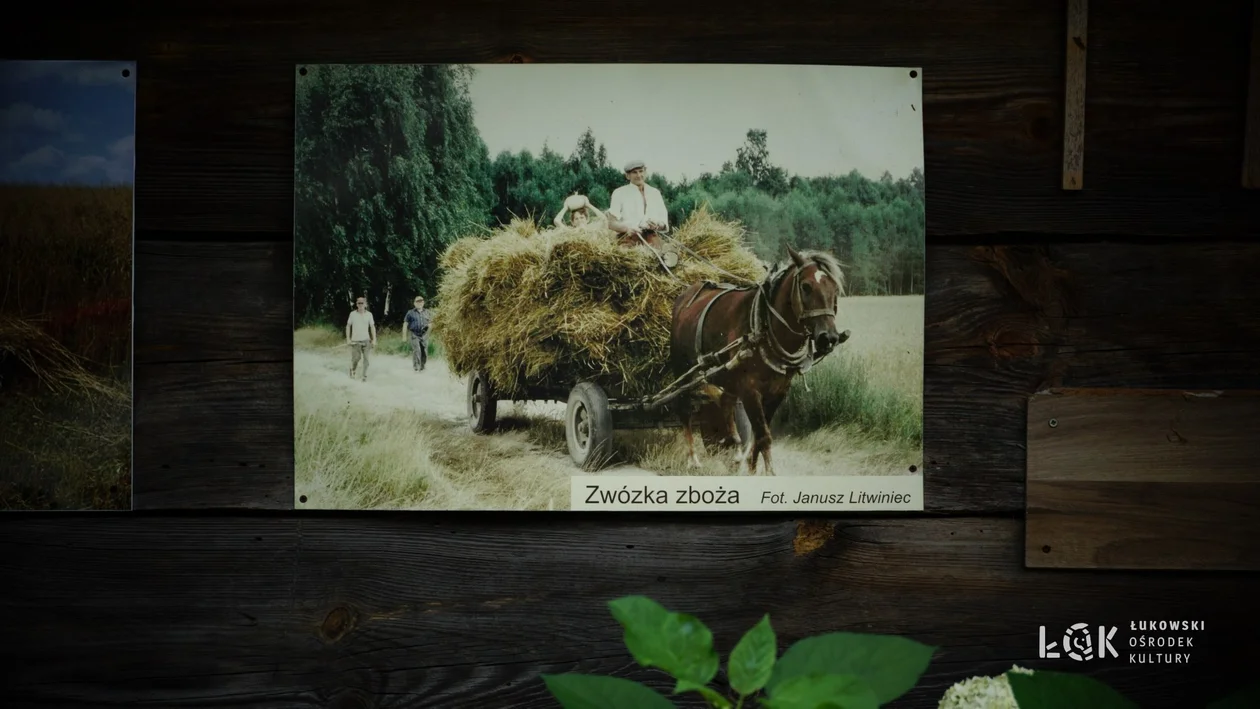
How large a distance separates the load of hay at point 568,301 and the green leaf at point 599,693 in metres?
1.15

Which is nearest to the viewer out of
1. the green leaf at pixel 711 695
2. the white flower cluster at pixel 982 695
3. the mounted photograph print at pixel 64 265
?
the green leaf at pixel 711 695

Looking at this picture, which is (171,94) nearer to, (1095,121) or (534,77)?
(534,77)

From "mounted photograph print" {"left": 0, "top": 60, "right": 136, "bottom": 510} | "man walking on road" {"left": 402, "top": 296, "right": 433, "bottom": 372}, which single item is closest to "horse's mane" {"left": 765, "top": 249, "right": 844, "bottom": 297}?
"man walking on road" {"left": 402, "top": 296, "right": 433, "bottom": 372}

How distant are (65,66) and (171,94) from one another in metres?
0.16

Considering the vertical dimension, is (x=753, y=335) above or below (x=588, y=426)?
above

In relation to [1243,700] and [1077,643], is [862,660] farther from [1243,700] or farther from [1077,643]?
[1077,643]

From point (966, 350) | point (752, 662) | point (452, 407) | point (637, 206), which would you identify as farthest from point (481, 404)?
point (752, 662)

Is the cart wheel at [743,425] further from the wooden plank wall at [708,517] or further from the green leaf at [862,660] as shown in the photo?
the green leaf at [862,660]

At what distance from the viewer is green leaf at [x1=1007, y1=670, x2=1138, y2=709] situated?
0.37 m

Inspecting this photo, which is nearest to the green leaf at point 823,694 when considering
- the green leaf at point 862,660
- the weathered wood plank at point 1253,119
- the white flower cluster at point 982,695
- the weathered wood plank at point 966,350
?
the green leaf at point 862,660

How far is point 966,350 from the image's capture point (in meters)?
1.52

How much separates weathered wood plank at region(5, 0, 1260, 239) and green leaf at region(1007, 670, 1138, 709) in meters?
1.22

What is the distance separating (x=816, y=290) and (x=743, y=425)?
24 centimetres

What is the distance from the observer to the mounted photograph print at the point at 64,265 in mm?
1473
